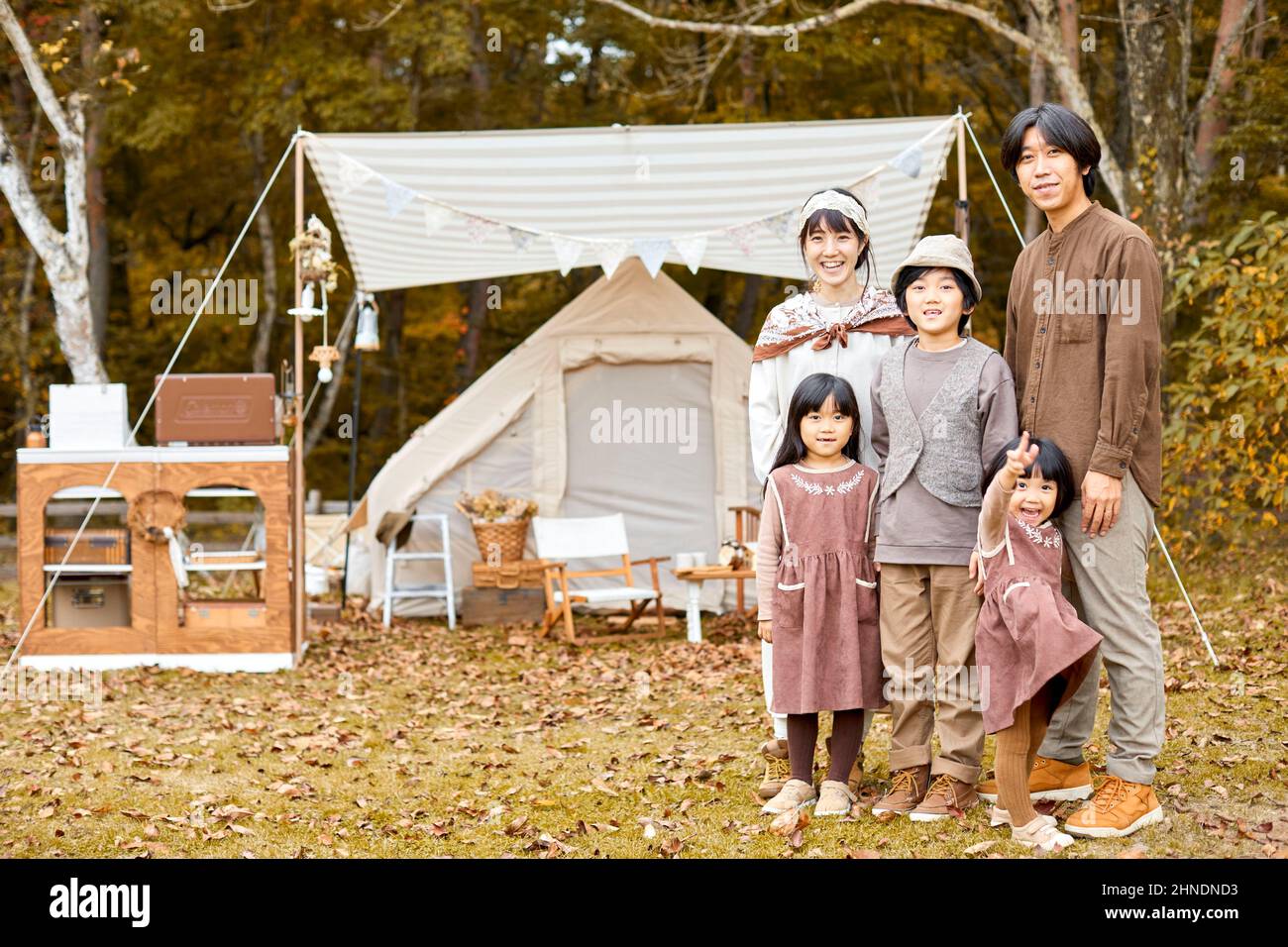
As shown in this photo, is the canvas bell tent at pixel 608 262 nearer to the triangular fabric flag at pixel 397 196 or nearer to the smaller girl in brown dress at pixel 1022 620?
the triangular fabric flag at pixel 397 196

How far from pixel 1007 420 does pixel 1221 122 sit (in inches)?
366

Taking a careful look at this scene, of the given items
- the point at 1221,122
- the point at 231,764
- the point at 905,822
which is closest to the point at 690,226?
the point at 231,764

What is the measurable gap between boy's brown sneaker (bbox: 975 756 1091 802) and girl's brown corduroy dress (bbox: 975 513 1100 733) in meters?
0.44

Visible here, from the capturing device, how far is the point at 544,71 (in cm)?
1574

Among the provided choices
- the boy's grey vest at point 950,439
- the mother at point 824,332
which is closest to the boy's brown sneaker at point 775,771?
the mother at point 824,332

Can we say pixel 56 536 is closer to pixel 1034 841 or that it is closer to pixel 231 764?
pixel 231 764

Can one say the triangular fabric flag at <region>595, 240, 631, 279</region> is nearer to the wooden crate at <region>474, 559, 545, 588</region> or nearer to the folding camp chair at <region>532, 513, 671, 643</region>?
the folding camp chair at <region>532, 513, 671, 643</region>

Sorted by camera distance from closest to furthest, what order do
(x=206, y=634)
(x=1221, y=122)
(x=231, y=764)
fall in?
(x=231, y=764) < (x=206, y=634) < (x=1221, y=122)

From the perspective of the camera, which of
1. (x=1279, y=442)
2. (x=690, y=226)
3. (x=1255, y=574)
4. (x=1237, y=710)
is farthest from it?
(x=1255, y=574)

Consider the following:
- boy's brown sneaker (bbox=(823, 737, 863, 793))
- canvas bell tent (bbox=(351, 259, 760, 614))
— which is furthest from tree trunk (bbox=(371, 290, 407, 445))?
boy's brown sneaker (bbox=(823, 737, 863, 793))

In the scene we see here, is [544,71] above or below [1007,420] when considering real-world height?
above

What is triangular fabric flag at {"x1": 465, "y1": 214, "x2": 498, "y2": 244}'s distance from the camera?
24.2 feet

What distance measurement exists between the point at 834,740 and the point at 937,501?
773 millimetres

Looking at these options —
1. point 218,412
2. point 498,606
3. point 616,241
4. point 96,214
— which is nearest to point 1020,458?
point 616,241
